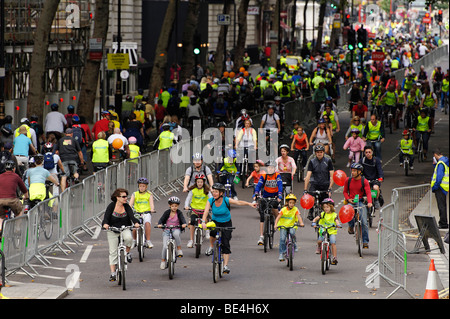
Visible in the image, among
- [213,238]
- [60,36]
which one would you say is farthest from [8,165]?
[60,36]

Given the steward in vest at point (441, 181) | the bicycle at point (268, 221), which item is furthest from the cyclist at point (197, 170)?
the steward in vest at point (441, 181)

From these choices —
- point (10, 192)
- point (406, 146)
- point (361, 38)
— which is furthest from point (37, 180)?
point (361, 38)

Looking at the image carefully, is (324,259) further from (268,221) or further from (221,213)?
(268,221)

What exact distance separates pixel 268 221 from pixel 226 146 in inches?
397

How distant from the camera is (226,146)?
98.8ft

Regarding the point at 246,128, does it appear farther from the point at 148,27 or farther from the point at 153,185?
the point at 148,27

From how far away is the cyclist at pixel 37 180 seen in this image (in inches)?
803

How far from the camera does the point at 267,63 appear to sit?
287ft

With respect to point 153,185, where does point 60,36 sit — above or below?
above

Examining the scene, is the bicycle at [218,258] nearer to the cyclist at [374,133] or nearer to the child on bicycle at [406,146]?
the cyclist at [374,133]

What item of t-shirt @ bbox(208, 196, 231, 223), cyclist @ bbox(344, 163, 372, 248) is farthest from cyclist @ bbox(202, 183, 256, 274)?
cyclist @ bbox(344, 163, 372, 248)

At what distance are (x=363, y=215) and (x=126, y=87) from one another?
37976 millimetres

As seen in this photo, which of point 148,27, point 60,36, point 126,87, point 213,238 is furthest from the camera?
point 148,27

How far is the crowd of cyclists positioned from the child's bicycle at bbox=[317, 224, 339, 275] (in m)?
0.23
